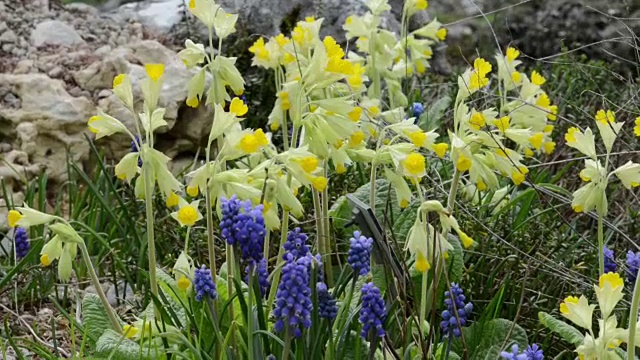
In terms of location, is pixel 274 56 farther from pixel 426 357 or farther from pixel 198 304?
pixel 426 357

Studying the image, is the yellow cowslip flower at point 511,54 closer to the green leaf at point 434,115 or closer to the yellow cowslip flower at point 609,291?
the green leaf at point 434,115

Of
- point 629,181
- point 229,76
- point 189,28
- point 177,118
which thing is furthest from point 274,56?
point 189,28

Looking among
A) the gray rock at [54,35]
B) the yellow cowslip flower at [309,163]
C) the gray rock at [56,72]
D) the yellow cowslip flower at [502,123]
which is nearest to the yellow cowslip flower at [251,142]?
the yellow cowslip flower at [309,163]

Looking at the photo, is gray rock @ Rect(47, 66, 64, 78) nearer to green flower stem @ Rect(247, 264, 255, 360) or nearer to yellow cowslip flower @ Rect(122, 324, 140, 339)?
yellow cowslip flower @ Rect(122, 324, 140, 339)

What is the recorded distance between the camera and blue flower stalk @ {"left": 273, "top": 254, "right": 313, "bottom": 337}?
199 cm

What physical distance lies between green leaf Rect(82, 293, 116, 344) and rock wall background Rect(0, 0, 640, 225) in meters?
1.30

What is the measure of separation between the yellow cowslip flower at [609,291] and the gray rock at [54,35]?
3880 mm

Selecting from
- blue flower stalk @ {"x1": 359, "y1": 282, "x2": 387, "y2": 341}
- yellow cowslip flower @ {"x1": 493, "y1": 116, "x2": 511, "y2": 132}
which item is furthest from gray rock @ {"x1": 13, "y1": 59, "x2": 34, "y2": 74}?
blue flower stalk @ {"x1": 359, "y1": 282, "x2": 387, "y2": 341}

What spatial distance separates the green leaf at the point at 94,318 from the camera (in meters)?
2.61

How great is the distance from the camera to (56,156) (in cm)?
454

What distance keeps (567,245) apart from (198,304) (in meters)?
1.54

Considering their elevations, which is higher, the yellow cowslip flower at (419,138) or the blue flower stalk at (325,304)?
the yellow cowslip flower at (419,138)

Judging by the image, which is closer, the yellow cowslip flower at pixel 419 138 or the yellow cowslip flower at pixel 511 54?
the yellow cowslip flower at pixel 419 138

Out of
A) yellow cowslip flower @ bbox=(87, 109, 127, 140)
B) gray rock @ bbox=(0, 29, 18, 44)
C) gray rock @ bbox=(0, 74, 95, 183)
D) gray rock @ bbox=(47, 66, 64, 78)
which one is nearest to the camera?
yellow cowslip flower @ bbox=(87, 109, 127, 140)
